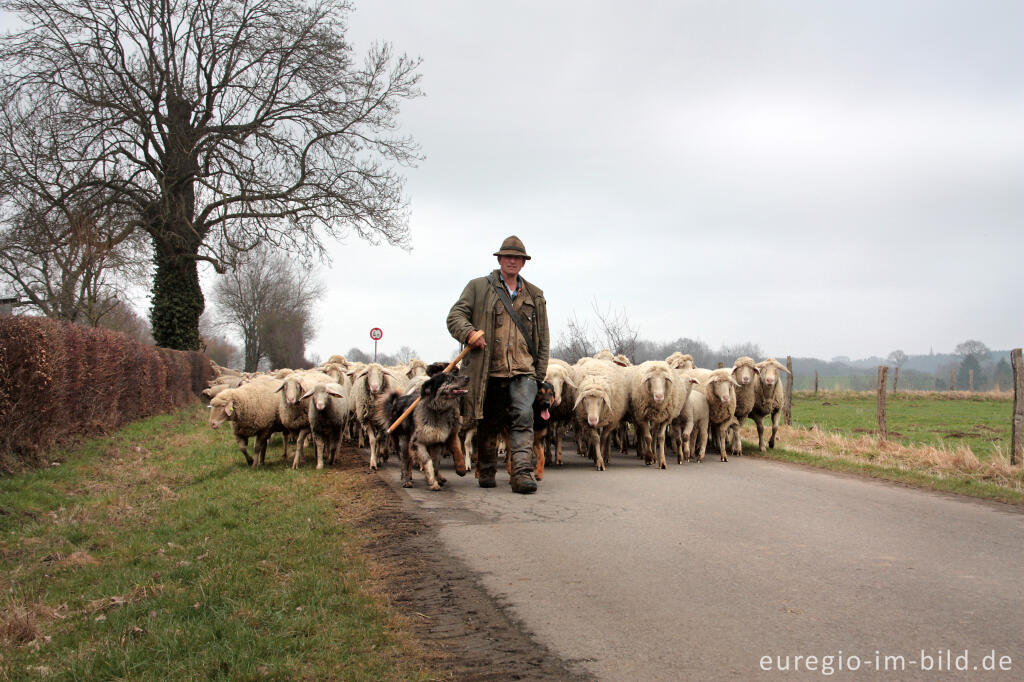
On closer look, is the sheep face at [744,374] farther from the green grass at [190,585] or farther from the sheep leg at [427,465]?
the green grass at [190,585]

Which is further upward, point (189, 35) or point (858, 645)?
point (189, 35)

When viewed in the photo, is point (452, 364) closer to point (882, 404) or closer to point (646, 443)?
point (646, 443)

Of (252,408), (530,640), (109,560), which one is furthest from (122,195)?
(530,640)

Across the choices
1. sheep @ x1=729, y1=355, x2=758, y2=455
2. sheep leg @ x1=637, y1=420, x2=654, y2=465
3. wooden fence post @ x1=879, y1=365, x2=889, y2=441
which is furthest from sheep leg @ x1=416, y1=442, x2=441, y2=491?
wooden fence post @ x1=879, y1=365, x2=889, y2=441

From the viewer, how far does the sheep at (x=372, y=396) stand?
1211cm

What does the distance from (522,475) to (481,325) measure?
1.82 m

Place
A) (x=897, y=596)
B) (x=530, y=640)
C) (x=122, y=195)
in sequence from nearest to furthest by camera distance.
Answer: (x=530, y=640) → (x=897, y=596) → (x=122, y=195)

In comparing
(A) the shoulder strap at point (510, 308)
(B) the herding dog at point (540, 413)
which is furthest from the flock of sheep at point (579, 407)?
(A) the shoulder strap at point (510, 308)

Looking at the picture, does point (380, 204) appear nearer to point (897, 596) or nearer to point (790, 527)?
point (790, 527)

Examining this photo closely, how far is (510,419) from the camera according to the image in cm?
916

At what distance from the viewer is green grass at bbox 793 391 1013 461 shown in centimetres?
1994

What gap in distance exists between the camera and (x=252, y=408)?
41.5 ft

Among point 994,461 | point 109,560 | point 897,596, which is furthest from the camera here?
point 994,461

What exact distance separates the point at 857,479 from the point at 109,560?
29.5 ft
